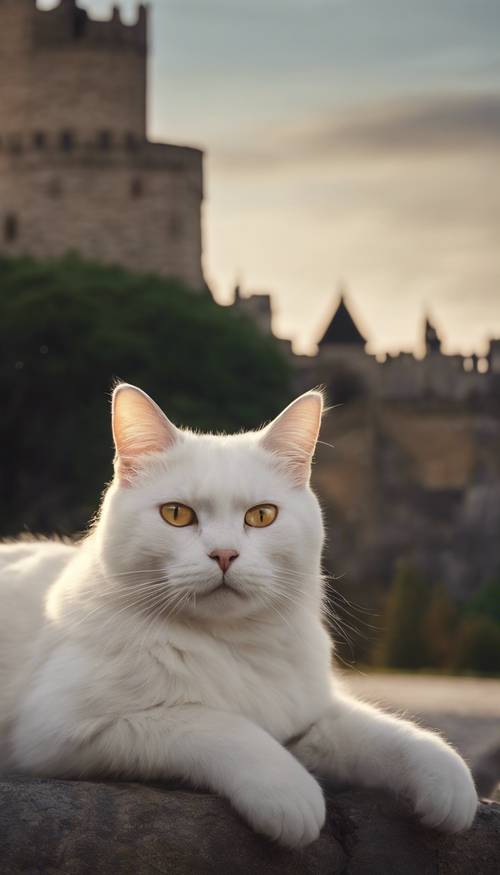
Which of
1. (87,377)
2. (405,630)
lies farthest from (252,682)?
(87,377)

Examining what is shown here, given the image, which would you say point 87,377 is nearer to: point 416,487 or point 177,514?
point 177,514

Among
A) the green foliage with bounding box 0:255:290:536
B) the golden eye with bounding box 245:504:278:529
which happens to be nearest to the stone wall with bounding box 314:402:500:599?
the green foliage with bounding box 0:255:290:536

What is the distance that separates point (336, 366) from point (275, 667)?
47.2 metres

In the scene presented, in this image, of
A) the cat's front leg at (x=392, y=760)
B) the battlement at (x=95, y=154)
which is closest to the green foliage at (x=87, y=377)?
the battlement at (x=95, y=154)

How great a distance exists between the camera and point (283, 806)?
10.6 feet

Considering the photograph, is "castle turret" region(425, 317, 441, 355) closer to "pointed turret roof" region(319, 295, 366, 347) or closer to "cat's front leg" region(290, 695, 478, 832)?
"pointed turret roof" region(319, 295, 366, 347)

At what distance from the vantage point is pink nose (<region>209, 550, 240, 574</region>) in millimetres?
3445

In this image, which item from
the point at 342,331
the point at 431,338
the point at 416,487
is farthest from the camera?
the point at 431,338

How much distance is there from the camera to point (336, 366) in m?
50.6

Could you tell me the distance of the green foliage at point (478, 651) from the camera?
819 inches

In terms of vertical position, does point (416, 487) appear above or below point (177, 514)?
below

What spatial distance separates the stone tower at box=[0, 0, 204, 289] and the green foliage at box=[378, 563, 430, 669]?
22.5m

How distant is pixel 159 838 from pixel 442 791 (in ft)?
2.38

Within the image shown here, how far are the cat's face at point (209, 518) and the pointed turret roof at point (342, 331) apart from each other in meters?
50.7
